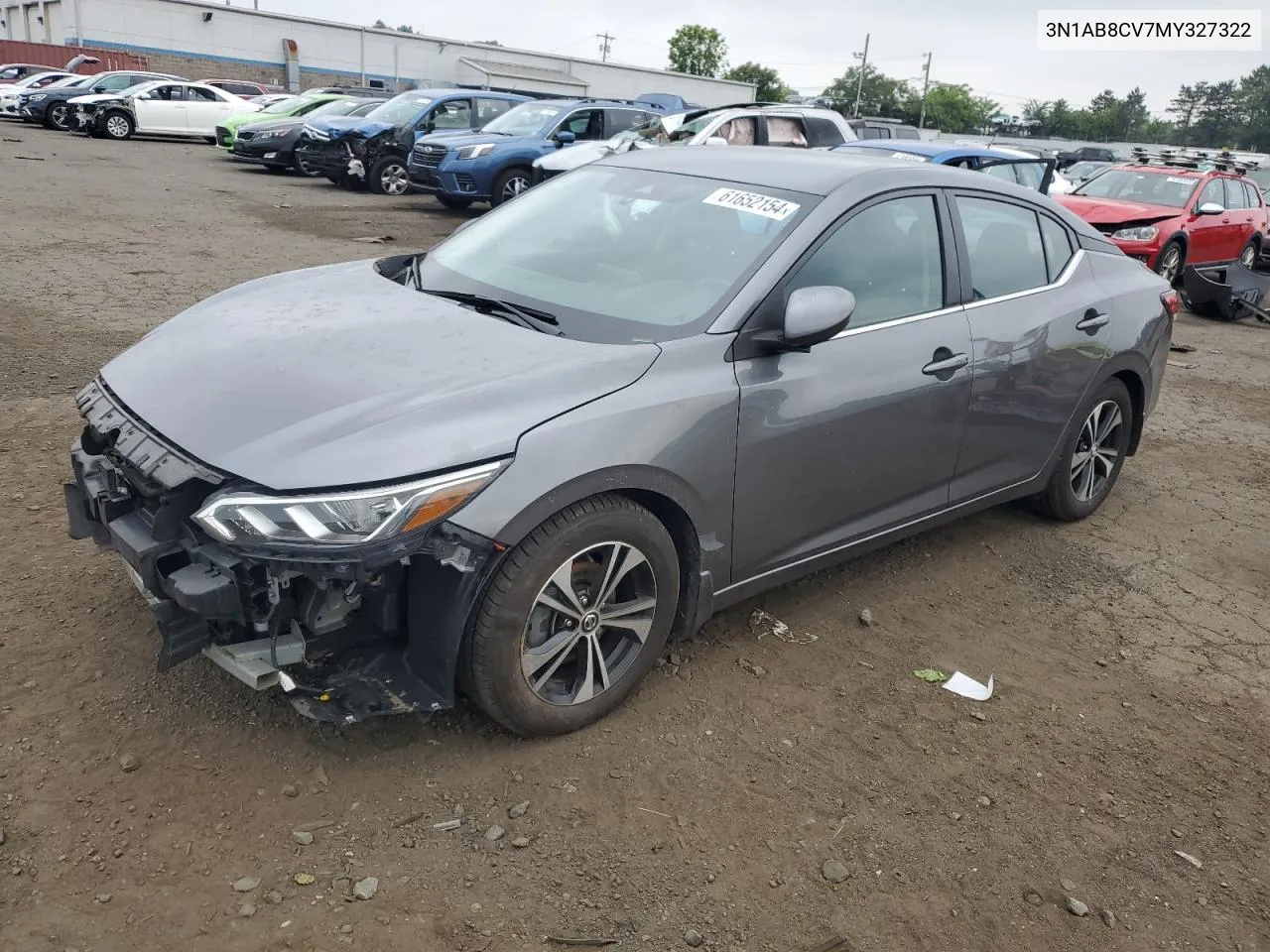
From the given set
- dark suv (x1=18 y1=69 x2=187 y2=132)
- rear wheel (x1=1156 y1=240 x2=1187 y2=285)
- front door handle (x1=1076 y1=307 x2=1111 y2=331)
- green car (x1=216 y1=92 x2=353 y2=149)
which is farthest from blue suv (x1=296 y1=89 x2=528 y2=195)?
front door handle (x1=1076 y1=307 x2=1111 y2=331)

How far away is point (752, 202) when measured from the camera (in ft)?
12.0

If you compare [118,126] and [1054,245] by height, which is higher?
[118,126]

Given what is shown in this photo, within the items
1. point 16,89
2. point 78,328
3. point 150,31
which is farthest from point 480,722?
point 150,31

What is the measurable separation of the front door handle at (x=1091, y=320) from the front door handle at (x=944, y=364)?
3.09 feet

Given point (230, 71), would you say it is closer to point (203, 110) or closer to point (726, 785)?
point (203, 110)

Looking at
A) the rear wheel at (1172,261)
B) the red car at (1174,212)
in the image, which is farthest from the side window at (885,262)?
the rear wheel at (1172,261)

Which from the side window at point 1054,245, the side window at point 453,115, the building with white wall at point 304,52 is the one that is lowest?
the side window at point 1054,245

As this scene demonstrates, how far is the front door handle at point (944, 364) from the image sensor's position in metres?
3.80

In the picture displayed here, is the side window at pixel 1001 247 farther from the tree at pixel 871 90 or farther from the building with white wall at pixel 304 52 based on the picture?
the tree at pixel 871 90

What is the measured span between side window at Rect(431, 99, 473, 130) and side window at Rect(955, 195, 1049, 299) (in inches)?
550

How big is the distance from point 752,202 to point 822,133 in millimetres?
11063

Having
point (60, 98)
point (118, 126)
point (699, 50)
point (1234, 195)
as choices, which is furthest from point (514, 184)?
point (699, 50)

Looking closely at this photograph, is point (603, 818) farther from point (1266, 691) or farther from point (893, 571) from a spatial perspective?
point (1266, 691)

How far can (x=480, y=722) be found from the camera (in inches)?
123
